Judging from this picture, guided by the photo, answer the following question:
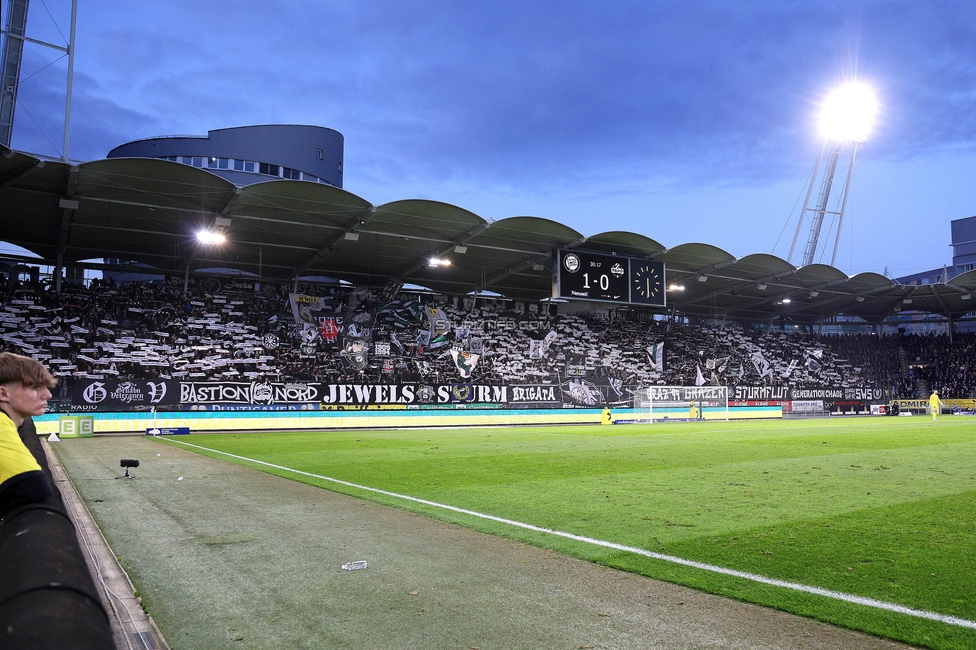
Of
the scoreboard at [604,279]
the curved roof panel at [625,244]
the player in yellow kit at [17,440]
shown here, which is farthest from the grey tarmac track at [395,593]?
the curved roof panel at [625,244]

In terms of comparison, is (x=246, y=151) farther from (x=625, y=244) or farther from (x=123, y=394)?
(x=625, y=244)

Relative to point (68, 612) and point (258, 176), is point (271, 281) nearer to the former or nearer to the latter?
point (258, 176)

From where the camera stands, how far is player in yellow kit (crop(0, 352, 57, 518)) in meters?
2.42

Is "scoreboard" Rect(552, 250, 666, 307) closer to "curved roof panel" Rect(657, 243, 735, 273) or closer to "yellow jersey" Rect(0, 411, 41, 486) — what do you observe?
"curved roof panel" Rect(657, 243, 735, 273)

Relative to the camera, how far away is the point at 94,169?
2594 centimetres

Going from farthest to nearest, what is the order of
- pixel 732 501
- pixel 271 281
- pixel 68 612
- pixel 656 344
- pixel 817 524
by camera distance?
1. pixel 656 344
2. pixel 271 281
3. pixel 732 501
4. pixel 817 524
5. pixel 68 612

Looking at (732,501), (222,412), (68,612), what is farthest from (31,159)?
(68,612)

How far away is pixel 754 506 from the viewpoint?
8.30 m

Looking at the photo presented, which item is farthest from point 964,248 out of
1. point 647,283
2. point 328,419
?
point 328,419

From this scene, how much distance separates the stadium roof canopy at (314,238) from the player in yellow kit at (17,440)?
24860 millimetres

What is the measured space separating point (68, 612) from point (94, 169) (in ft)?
96.0

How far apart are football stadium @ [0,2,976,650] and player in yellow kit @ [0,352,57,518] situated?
0.05 metres

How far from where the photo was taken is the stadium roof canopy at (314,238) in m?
27.8

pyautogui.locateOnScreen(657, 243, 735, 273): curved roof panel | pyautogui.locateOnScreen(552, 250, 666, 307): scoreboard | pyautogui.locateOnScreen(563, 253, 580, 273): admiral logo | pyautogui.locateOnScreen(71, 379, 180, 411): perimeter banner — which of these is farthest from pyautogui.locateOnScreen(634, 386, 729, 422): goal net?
pyautogui.locateOnScreen(71, 379, 180, 411): perimeter banner
